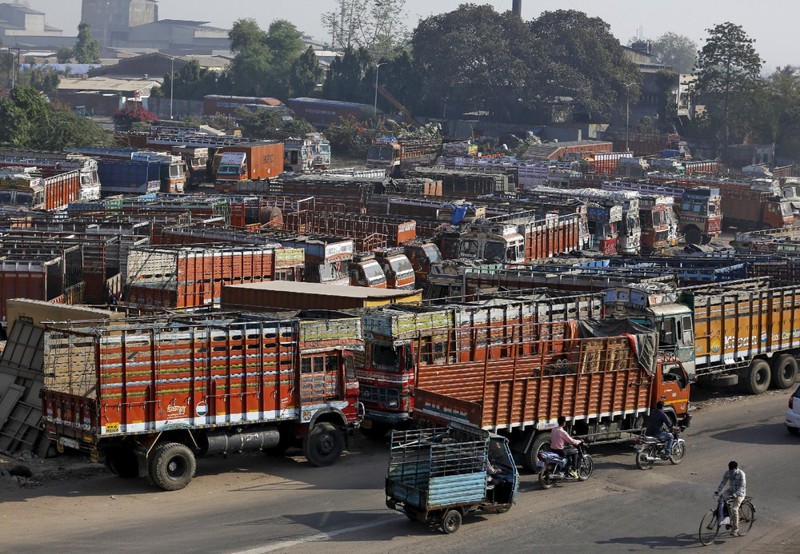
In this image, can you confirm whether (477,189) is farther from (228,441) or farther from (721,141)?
(721,141)

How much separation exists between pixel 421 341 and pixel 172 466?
5.15 m

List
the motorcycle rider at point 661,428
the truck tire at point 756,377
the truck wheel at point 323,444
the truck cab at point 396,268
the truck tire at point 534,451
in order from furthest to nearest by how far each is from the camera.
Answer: the truck cab at point 396,268 < the truck tire at point 756,377 < the motorcycle rider at point 661,428 < the truck wheel at point 323,444 < the truck tire at point 534,451

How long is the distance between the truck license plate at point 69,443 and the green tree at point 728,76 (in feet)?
301

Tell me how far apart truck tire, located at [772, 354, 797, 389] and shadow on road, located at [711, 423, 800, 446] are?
3916mm

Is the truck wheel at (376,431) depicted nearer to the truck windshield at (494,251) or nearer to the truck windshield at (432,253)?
the truck windshield at (432,253)

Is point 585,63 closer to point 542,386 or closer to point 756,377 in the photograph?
point 756,377

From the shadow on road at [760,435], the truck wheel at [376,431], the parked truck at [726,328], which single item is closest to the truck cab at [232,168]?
the parked truck at [726,328]

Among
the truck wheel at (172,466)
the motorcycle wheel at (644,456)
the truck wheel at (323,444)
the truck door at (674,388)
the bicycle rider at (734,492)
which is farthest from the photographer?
the truck door at (674,388)

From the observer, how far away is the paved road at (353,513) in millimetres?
16828

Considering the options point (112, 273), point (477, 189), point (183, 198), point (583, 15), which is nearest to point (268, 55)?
point (583, 15)

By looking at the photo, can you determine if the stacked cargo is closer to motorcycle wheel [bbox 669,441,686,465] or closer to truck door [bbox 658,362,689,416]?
truck door [bbox 658,362,689,416]

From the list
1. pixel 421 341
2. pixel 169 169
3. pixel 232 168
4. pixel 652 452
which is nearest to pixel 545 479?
pixel 652 452

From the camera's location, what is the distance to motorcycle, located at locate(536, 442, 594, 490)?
19.7 meters

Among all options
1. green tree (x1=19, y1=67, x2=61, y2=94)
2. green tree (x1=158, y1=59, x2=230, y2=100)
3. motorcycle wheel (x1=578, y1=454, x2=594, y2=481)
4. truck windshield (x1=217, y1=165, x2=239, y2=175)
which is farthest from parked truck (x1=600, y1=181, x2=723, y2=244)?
green tree (x1=19, y1=67, x2=61, y2=94)
